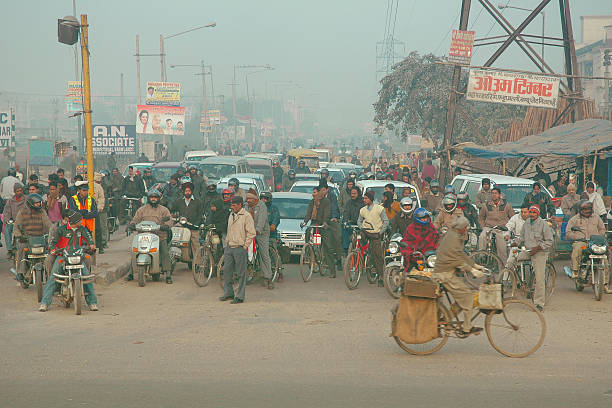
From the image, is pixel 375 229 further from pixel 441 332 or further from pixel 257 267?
pixel 441 332

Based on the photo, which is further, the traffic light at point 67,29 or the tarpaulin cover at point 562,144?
the tarpaulin cover at point 562,144

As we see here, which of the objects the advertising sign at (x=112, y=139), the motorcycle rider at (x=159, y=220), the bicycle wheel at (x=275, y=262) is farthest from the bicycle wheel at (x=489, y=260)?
the advertising sign at (x=112, y=139)

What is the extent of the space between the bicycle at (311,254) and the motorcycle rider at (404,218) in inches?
64.2

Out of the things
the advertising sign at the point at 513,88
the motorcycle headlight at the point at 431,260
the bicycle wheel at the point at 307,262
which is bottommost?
the bicycle wheel at the point at 307,262

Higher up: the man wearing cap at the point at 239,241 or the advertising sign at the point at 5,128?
the advertising sign at the point at 5,128

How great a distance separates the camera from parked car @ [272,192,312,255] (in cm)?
1562

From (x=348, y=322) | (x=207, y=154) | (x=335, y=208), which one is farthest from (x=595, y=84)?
(x=348, y=322)

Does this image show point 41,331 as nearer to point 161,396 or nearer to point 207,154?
point 161,396

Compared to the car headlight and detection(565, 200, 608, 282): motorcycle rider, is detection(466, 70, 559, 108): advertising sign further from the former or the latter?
the car headlight

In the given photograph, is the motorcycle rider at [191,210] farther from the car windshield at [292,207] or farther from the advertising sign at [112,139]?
the advertising sign at [112,139]

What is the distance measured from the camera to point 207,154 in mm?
37219

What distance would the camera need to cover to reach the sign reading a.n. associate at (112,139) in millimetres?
51250

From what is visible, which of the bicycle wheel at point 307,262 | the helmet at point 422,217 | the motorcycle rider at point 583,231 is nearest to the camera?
the helmet at point 422,217

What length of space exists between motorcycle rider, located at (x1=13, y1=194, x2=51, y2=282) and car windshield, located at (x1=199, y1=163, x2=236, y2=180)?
14404mm
